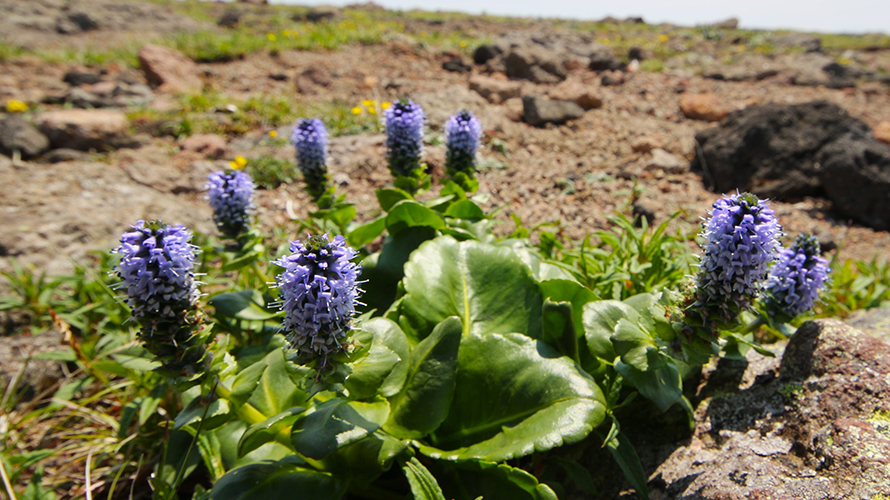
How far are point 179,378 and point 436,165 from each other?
3596 mm

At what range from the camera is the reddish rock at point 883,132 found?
6.71 m

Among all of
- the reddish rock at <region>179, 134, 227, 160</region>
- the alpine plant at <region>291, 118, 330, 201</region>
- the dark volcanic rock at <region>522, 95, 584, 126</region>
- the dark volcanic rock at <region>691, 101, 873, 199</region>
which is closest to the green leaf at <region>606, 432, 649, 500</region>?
the alpine plant at <region>291, 118, 330, 201</region>

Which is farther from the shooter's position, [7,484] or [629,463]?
[7,484]

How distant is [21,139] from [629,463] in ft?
22.1

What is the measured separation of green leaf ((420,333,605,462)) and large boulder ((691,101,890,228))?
399 cm

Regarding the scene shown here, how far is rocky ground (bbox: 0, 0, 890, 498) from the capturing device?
2326 millimetres

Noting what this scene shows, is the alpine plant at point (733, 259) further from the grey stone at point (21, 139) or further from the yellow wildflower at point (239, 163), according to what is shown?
the grey stone at point (21, 139)

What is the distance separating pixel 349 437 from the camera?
6.30 ft

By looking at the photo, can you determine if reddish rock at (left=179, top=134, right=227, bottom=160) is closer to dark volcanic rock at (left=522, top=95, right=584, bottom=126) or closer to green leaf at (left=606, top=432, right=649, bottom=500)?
dark volcanic rock at (left=522, top=95, right=584, bottom=126)

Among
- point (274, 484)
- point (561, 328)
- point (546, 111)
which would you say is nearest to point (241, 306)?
point (274, 484)

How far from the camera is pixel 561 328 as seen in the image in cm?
247

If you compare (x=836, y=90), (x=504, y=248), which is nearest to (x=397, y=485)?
(x=504, y=248)

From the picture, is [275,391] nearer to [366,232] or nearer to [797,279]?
[366,232]

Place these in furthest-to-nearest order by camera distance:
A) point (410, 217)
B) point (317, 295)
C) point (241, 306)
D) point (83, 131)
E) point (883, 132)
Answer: point (883, 132) < point (83, 131) < point (410, 217) < point (241, 306) < point (317, 295)
